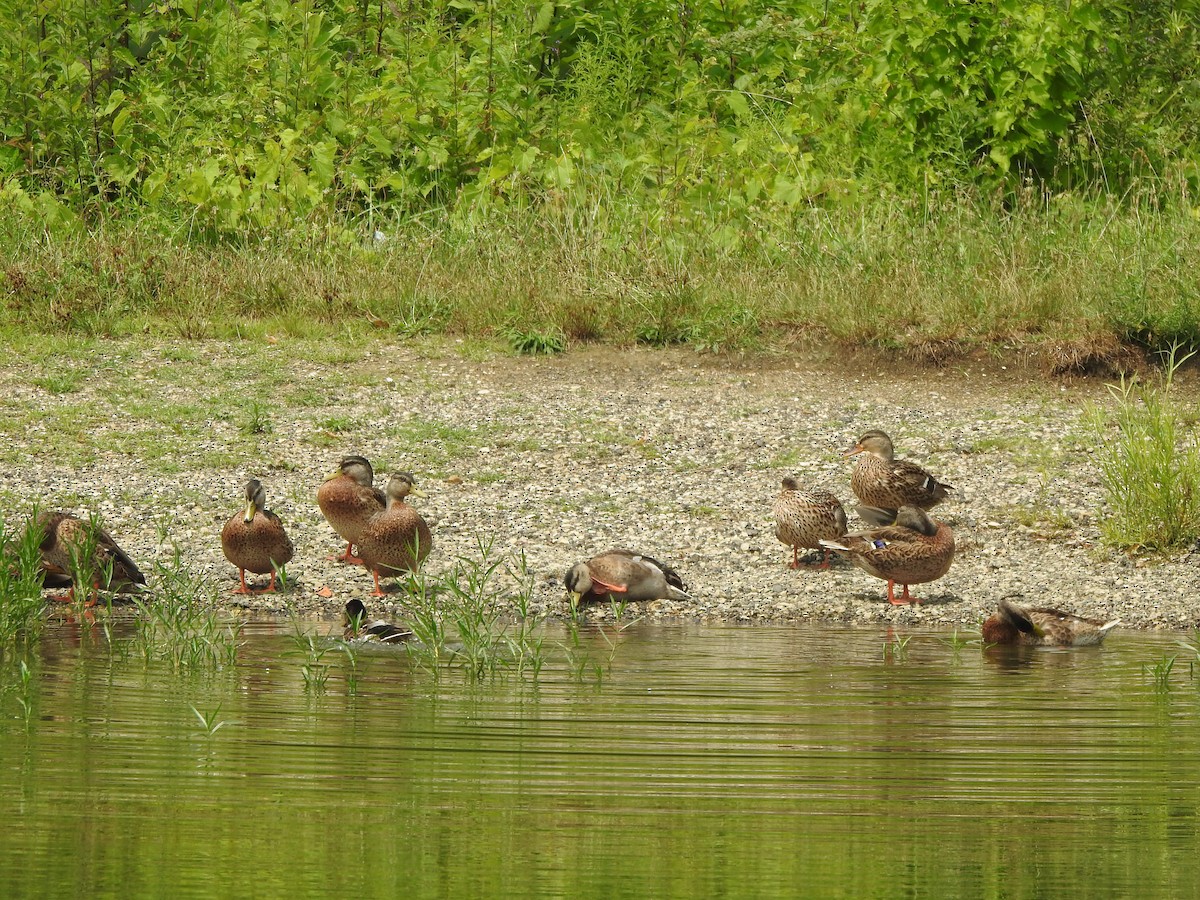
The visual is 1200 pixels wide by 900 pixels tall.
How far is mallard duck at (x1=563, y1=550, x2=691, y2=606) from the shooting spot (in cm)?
934

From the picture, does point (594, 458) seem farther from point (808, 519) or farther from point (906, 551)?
point (906, 551)

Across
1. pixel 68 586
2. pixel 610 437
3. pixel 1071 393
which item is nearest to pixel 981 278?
pixel 1071 393

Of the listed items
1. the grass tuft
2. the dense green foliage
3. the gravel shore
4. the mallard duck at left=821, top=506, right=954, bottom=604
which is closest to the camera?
the mallard duck at left=821, top=506, right=954, bottom=604

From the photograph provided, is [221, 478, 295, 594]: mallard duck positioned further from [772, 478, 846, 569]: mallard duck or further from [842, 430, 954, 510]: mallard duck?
[842, 430, 954, 510]: mallard duck

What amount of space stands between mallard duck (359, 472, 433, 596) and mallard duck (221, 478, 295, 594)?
0.44 meters

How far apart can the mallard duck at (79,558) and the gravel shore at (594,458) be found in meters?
0.69

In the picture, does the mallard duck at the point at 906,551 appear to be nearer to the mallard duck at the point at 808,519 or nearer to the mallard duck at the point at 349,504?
the mallard duck at the point at 808,519

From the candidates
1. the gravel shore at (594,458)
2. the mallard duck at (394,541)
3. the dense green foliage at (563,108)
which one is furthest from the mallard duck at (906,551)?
the dense green foliage at (563,108)

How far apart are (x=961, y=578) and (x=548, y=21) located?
11083mm

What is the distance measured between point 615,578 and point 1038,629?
214 cm

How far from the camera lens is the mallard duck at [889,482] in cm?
1085

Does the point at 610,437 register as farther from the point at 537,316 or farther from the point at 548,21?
the point at 548,21

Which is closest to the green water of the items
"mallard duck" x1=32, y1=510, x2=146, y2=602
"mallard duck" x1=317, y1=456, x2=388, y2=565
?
"mallard duck" x1=32, y1=510, x2=146, y2=602

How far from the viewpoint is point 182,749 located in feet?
19.5
